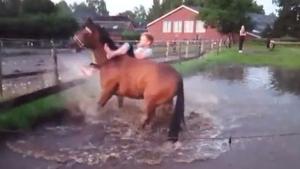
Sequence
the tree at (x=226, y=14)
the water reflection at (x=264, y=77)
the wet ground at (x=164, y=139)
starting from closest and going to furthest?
the wet ground at (x=164, y=139), the water reflection at (x=264, y=77), the tree at (x=226, y=14)

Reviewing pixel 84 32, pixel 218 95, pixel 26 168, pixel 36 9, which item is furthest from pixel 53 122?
pixel 36 9

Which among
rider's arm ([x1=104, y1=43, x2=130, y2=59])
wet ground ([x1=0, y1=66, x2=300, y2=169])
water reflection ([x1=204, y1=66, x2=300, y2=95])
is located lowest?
water reflection ([x1=204, y1=66, x2=300, y2=95])

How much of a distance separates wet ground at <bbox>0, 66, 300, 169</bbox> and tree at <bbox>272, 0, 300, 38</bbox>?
4822 centimetres

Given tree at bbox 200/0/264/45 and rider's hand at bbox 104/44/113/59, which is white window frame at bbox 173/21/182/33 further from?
rider's hand at bbox 104/44/113/59

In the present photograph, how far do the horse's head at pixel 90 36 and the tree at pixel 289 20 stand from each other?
5203 centimetres

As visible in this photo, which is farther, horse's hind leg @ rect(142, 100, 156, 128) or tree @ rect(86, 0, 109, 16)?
tree @ rect(86, 0, 109, 16)

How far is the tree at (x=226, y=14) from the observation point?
56406 mm

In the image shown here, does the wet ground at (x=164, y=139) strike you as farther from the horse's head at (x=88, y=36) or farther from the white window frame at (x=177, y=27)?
the white window frame at (x=177, y=27)

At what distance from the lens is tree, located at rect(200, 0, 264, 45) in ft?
185

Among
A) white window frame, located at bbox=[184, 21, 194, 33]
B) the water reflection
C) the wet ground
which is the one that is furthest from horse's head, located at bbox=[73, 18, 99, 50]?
white window frame, located at bbox=[184, 21, 194, 33]

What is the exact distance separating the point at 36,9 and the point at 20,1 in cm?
148

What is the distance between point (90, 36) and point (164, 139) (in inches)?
87.9

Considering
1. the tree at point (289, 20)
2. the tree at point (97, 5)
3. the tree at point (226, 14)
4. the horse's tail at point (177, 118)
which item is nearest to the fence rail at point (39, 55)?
the horse's tail at point (177, 118)

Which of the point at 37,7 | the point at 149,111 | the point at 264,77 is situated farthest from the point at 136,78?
the point at 37,7
